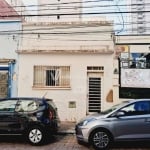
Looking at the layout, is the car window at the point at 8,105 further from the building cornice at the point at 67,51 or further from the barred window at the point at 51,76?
the building cornice at the point at 67,51

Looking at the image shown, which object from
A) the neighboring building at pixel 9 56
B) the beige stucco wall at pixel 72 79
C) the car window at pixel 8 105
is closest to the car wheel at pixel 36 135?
the car window at pixel 8 105

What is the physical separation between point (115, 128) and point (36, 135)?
2.71m

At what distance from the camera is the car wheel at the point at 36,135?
1112 centimetres

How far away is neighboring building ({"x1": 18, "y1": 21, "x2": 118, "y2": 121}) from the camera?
1680 centimetres

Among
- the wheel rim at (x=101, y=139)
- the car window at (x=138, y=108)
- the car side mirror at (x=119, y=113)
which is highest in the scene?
the car window at (x=138, y=108)

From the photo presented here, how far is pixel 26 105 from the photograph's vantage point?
453 inches

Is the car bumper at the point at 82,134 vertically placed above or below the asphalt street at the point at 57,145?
above

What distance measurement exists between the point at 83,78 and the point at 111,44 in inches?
88.5

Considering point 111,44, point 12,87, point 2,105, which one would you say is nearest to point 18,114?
point 2,105

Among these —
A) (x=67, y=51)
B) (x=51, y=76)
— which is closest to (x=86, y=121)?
(x=67, y=51)

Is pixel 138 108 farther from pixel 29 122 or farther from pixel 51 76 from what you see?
pixel 51 76

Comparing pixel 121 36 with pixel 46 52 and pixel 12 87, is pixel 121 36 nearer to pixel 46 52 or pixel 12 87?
pixel 46 52

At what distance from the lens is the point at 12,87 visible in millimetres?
17312

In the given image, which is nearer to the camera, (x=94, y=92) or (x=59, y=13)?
(x=94, y=92)
